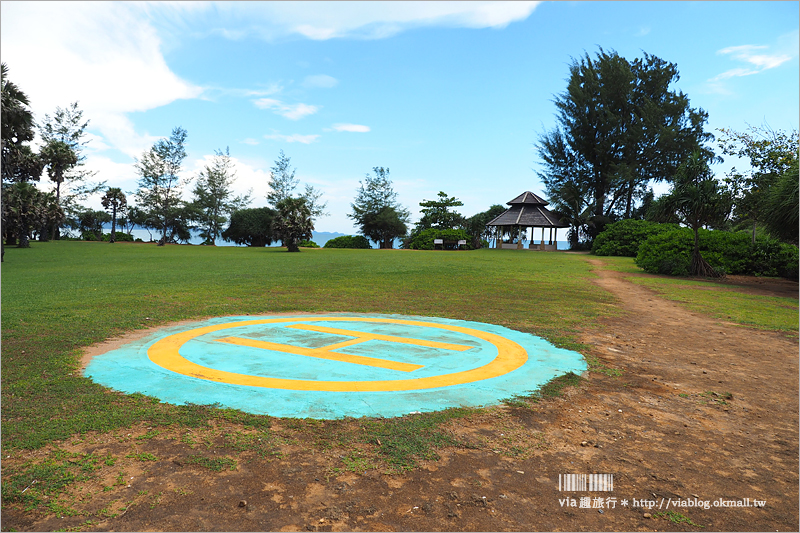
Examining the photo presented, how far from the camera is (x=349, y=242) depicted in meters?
51.5

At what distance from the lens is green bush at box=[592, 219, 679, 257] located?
3291cm

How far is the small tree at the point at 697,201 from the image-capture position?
66.3ft

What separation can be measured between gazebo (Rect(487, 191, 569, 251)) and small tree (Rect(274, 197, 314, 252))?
56.9ft

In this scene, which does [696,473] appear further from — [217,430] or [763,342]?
[763,342]

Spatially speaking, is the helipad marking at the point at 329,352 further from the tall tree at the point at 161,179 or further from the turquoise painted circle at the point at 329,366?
the tall tree at the point at 161,179

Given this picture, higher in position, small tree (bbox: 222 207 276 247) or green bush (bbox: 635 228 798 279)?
small tree (bbox: 222 207 276 247)

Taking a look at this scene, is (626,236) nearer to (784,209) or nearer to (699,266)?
(699,266)

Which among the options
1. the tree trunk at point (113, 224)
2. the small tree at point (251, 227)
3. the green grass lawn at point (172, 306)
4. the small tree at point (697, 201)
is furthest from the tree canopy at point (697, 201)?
the tree trunk at point (113, 224)

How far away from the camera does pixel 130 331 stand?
7.73 m

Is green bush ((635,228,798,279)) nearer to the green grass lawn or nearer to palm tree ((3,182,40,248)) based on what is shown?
the green grass lawn

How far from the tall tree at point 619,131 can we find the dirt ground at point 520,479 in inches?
1777

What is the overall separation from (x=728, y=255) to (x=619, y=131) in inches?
1168

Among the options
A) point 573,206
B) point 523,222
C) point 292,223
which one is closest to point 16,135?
point 292,223

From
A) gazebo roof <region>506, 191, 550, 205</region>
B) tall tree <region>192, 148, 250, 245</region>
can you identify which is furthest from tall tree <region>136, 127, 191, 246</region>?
gazebo roof <region>506, 191, 550, 205</region>
